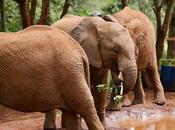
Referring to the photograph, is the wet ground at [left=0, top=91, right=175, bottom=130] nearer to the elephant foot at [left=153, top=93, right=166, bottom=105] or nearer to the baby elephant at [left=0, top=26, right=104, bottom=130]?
the elephant foot at [left=153, top=93, right=166, bottom=105]

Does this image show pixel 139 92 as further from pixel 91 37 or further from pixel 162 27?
pixel 91 37

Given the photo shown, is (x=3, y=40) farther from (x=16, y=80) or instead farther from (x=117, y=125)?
(x=117, y=125)

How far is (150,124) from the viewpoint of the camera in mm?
8750

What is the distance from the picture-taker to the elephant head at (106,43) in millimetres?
5910

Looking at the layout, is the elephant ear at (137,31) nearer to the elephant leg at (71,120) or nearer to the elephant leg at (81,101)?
the elephant leg at (71,120)

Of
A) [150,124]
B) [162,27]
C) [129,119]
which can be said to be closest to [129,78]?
[150,124]

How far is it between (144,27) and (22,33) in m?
4.11

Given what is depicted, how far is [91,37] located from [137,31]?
2440 mm

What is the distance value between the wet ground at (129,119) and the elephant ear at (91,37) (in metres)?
2.01

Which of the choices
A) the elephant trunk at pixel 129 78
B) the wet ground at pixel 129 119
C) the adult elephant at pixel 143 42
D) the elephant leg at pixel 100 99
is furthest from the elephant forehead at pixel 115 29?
the wet ground at pixel 129 119

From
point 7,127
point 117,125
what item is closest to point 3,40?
point 7,127

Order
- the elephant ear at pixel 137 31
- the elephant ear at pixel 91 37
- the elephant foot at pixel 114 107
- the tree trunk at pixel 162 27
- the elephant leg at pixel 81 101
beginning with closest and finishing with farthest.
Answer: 1. the elephant leg at pixel 81 101
2. the elephant ear at pixel 91 37
3. the elephant ear at pixel 137 31
4. the elephant foot at pixel 114 107
5. the tree trunk at pixel 162 27

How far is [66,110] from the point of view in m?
5.32

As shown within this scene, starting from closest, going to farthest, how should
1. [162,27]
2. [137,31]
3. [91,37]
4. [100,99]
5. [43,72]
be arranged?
[43,72]
[91,37]
[100,99]
[137,31]
[162,27]
